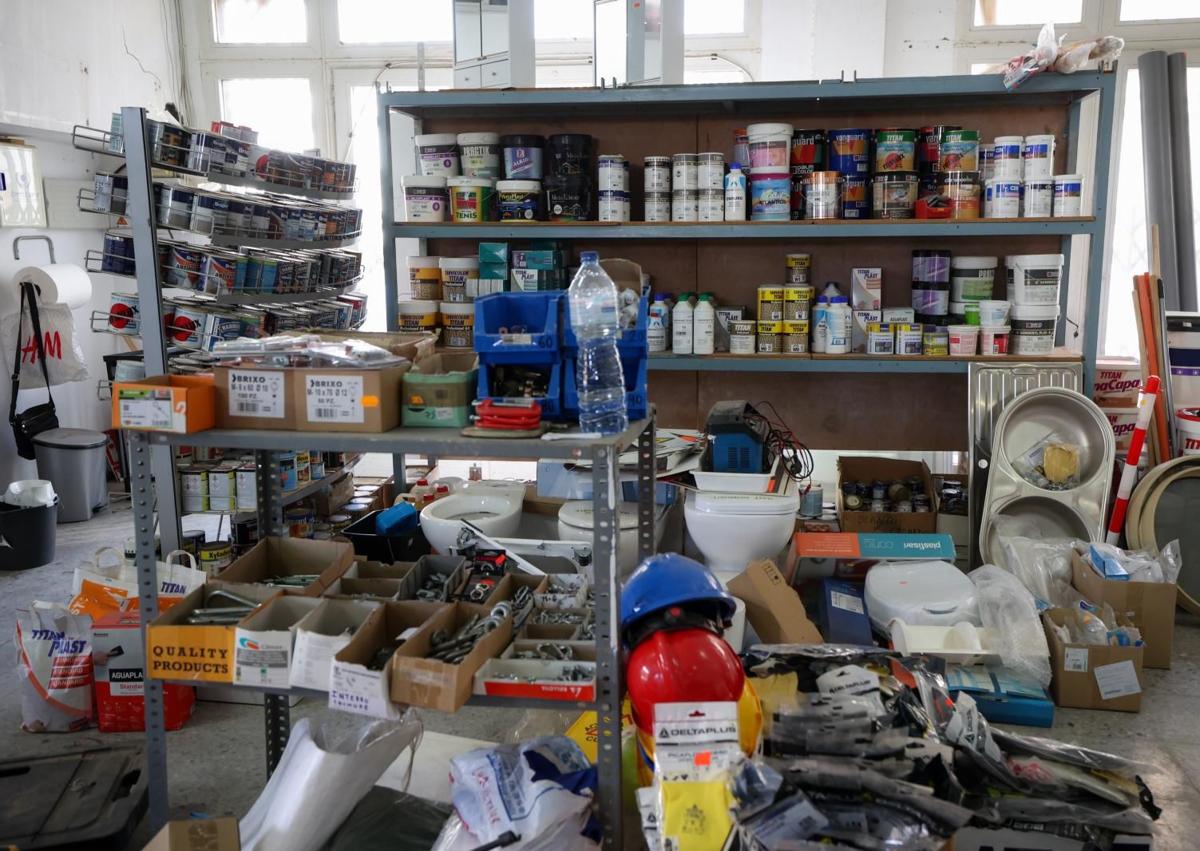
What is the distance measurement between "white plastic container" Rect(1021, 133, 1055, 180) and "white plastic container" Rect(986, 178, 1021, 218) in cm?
6

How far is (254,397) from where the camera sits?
2.04 metres

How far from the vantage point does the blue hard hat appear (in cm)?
196

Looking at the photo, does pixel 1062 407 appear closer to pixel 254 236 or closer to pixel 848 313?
pixel 848 313

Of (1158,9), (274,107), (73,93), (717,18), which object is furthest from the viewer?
(274,107)

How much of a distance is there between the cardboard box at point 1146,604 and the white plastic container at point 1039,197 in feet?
4.67

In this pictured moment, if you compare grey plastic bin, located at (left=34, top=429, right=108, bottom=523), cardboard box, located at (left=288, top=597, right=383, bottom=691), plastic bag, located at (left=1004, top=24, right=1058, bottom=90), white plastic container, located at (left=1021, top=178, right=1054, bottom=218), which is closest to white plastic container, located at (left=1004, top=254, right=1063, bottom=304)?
white plastic container, located at (left=1021, top=178, right=1054, bottom=218)

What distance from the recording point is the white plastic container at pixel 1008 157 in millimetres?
3771

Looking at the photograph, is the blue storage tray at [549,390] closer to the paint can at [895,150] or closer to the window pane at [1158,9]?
the paint can at [895,150]

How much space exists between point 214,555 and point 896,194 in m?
2.91

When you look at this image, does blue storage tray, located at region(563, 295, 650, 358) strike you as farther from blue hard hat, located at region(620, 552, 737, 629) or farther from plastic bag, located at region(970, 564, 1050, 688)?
plastic bag, located at region(970, 564, 1050, 688)

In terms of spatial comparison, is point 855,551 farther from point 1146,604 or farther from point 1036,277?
point 1036,277

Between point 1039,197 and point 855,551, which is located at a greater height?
point 1039,197

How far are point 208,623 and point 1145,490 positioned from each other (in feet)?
10.8

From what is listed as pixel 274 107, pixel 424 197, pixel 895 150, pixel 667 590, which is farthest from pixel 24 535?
pixel 895 150
